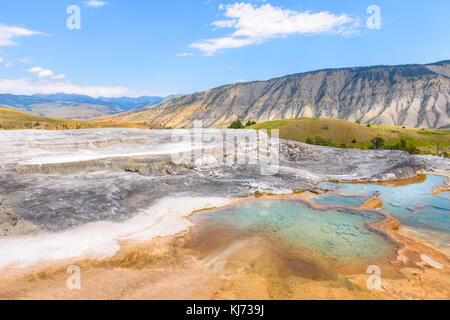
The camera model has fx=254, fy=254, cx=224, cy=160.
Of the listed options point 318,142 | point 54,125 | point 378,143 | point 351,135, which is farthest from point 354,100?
point 54,125

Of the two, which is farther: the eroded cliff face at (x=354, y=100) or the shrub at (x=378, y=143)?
the eroded cliff face at (x=354, y=100)

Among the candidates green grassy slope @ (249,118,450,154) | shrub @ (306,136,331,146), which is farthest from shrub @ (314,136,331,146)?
green grassy slope @ (249,118,450,154)

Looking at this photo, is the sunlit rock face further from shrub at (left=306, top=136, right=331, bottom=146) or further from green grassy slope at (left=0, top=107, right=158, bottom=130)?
green grassy slope at (left=0, top=107, right=158, bottom=130)

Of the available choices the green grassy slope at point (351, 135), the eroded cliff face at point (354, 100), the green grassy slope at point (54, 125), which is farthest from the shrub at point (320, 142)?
the eroded cliff face at point (354, 100)

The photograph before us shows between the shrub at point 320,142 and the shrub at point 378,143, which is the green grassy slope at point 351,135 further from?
the shrub at point 378,143

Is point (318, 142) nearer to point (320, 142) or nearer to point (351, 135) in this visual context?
point (320, 142)

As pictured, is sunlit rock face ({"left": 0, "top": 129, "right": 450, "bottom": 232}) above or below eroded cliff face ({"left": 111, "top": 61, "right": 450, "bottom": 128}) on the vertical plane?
below

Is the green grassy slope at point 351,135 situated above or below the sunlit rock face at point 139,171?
above
